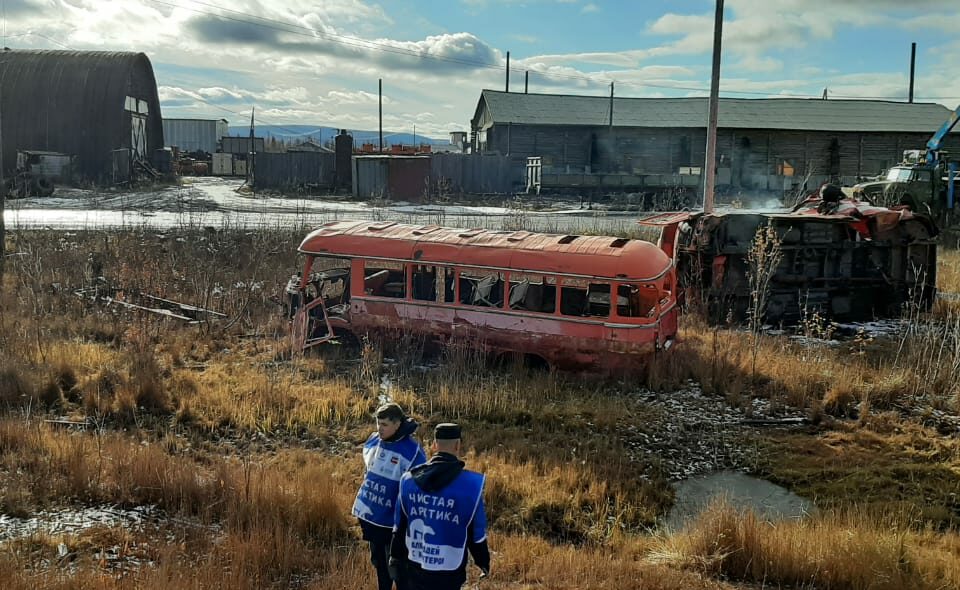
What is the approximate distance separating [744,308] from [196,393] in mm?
9256

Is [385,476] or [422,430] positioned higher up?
[385,476]

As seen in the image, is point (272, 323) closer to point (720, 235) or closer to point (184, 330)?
point (184, 330)

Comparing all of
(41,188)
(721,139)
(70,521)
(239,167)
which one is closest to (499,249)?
(70,521)

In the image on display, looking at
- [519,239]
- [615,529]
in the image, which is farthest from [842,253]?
[615,529]

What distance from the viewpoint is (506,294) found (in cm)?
1011

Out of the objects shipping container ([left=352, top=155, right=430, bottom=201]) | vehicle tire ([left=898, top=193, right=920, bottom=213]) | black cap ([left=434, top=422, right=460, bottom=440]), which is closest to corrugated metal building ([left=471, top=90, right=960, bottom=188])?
shipping container ([left=352, top=155, right=430, bottom=201])

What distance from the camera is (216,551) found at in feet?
17.6

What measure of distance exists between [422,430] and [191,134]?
66.6 meters

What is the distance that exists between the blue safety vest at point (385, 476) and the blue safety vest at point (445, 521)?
1.43 feet

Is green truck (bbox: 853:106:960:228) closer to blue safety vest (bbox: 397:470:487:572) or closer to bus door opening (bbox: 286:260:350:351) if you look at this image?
bus door opening (bbox: 286:260:350:351)

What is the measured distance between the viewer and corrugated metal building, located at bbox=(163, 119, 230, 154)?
221 ft

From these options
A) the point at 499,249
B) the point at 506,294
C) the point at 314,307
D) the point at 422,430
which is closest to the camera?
the point at 422,430

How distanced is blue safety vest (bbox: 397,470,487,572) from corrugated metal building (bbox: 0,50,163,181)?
1475 inches

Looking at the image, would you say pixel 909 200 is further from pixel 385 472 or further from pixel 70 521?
pixel 70 521
